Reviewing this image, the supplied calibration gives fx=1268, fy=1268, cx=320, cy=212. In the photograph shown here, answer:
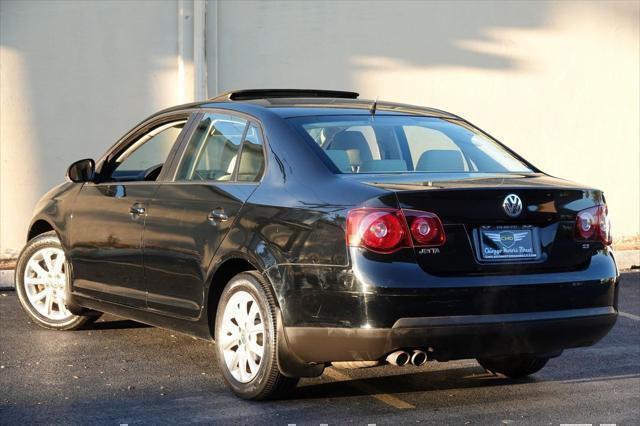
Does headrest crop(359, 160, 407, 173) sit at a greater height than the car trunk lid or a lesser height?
greater

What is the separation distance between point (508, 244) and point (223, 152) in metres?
1.84

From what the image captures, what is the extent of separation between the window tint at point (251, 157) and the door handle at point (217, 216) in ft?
0.69

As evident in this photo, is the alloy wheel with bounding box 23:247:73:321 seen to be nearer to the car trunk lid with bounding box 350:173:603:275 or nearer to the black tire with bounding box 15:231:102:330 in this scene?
the black tire with bounding box 15:231:102:330

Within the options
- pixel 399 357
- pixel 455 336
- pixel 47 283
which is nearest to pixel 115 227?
pixel 47 283

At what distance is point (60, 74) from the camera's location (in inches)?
477

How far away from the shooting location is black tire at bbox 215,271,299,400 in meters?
6.40

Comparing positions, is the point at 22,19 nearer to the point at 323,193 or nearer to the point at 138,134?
the point at 138,134

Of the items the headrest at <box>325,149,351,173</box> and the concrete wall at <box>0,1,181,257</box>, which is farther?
the concrete wall at <box>0,1,181,257</box>

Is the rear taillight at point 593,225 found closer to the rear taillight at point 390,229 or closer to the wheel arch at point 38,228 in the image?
the rear taillight at point 390,229

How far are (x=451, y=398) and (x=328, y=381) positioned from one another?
2.47ft

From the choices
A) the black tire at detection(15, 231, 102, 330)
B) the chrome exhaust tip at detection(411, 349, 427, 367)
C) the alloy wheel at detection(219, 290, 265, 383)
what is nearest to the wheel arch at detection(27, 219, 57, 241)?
the black tire at detection(15, 231, 102, 330)

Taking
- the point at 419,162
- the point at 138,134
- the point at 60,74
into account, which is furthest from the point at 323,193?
the point at 60,74

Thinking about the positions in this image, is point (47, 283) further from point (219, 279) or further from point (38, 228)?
point (219, 279)

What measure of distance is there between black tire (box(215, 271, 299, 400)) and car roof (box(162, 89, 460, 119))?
3.16 ft
